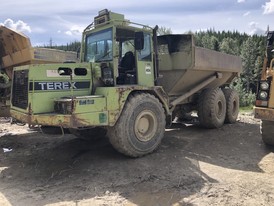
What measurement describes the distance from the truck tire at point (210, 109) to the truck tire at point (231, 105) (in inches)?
27.9

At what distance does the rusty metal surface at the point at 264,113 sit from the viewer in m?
6.41

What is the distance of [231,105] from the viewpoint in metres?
10.1

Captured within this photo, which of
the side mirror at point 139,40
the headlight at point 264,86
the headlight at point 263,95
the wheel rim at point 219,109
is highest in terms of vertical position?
the side mirror at point 139,40

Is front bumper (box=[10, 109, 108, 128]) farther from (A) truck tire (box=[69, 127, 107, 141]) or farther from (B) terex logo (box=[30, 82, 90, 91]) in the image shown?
(A) truck tire (box=[69, 127, 107, 141])

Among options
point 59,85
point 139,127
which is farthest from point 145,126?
point 59,85

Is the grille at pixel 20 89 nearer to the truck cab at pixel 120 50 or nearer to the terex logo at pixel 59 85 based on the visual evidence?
the terex logo at pixel 59 85

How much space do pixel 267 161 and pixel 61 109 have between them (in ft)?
12.1

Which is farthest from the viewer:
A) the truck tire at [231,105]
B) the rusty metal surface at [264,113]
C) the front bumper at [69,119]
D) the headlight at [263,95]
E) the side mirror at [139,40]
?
the truck tire at [231,105]

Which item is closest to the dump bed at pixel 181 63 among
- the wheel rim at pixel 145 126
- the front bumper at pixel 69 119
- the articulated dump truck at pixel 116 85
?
the articulated dump truck at pixel 116 85

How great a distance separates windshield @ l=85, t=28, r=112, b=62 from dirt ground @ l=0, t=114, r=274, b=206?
180 centimetres

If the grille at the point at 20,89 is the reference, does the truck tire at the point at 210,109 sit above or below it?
below

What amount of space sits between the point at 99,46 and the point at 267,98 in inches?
130

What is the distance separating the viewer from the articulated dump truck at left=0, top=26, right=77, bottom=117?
7.84 m

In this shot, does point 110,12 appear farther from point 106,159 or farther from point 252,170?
point 252,170
